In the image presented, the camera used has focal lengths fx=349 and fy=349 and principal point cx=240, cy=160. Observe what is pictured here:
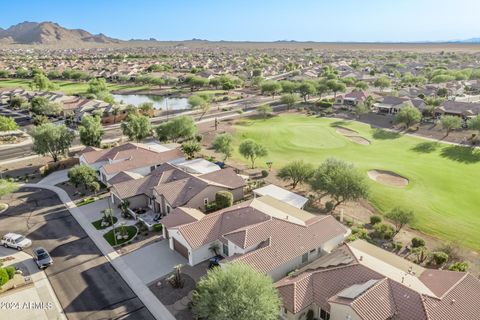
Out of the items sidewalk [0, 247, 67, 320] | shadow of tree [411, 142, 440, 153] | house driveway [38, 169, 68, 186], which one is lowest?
shadow of tree [411, 142, 440, 153]

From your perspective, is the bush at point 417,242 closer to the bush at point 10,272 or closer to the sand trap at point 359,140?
the bush at point 10,272

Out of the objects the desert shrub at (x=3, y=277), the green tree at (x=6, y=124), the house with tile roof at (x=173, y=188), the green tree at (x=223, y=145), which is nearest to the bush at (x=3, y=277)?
the desert shrub at (x=3, y=277)

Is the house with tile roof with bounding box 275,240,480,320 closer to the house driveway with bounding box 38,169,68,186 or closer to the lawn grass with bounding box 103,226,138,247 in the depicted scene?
the lawn grass with bounding box 103,226,138,247

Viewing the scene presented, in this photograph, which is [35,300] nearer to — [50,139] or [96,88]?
[50,139]

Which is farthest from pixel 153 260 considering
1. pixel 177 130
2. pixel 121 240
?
pixel 177 130

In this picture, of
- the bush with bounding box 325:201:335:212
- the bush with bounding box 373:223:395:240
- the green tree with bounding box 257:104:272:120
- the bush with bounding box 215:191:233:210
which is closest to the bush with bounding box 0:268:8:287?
the bush with bounding box 215:191:233:210
